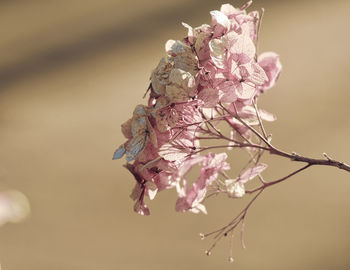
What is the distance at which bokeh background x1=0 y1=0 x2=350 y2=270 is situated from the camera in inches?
39.9

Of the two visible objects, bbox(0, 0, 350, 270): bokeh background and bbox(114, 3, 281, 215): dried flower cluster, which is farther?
bbox(0, 0, 350, 270): bokeh background

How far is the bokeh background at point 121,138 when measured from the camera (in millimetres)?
1014

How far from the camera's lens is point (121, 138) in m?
1.18

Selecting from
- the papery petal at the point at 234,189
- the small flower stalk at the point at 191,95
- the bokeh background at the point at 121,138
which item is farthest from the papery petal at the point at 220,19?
the bokeh background at the point at 121,138

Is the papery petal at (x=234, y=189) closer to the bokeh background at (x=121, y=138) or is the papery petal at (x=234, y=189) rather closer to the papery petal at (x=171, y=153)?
the papery petal at (x=171, y=153)

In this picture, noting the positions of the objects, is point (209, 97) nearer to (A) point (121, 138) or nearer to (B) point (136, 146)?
(B) point (136, 146)

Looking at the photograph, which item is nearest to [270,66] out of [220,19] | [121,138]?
[220,19]

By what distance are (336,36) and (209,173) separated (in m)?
0.96

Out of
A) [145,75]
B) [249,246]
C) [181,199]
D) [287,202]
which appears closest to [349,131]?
[287,202]

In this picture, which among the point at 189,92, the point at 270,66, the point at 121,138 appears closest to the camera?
the point at 189,92

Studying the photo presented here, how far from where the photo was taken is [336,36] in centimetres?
121

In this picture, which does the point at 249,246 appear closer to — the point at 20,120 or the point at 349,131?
the point at 349,131

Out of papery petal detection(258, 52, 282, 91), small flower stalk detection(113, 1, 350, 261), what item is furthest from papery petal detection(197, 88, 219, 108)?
papery petal detection(258, 52, 282, 91)

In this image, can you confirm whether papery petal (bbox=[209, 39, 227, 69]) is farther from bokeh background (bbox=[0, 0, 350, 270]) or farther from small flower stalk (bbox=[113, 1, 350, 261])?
bokeh background (bbox=[0, 0, 350, 270])
